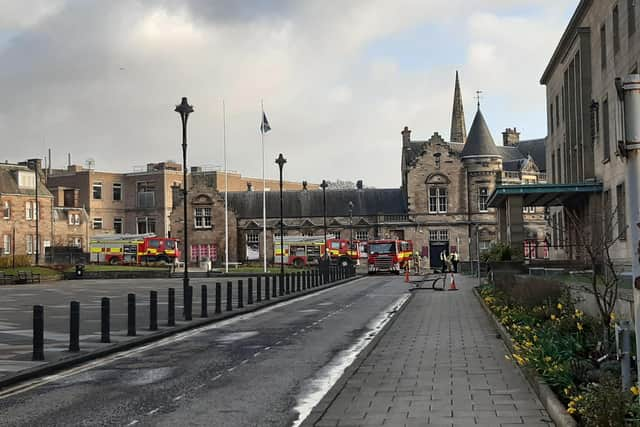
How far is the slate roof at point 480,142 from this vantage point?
282ft

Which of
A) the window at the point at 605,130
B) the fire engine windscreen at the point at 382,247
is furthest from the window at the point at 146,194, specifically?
the window at the point at 605,130

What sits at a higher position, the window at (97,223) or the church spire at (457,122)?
the church spire at (457,122)

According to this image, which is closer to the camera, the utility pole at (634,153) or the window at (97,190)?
the utility pole at (634,153)

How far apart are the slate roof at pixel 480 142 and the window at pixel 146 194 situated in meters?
48.7

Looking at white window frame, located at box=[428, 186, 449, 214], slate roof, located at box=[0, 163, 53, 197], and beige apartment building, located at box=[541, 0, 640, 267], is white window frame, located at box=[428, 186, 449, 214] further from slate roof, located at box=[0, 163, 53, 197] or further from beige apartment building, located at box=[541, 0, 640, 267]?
slate roof, located at box=[0, 163, 53, 197]

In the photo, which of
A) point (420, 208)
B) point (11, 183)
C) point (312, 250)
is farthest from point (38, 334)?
point (11, 183)

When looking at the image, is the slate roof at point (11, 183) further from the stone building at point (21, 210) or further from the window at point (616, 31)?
the window at point (616, 31)

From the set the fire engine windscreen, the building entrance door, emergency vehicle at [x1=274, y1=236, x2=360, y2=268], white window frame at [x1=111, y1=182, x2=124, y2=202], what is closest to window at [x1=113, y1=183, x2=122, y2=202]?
white window frame at [x1=111, y1=182, x2=124, y2=202]

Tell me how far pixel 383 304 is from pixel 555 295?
1293 cm

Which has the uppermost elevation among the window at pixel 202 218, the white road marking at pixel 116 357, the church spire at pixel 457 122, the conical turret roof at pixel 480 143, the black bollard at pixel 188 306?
the church spire at pixel 457 122

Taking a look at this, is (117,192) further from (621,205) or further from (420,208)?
(621,205)

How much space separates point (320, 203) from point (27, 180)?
32.4 metres

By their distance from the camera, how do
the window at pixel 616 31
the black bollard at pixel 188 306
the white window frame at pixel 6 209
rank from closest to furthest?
the black bollard at pixel 188 306
the window at pixel 616 31
the white window frame at pixel 6 209

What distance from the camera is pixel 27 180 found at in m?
90.7
